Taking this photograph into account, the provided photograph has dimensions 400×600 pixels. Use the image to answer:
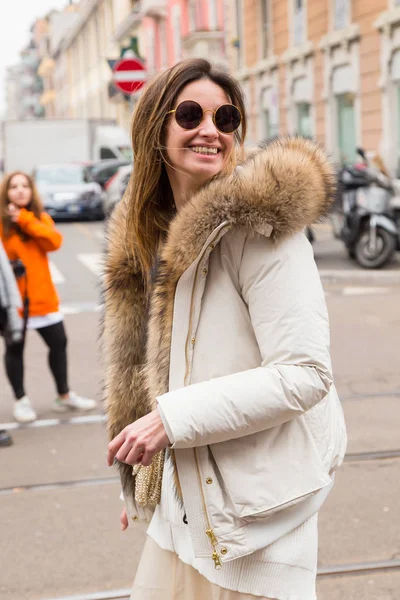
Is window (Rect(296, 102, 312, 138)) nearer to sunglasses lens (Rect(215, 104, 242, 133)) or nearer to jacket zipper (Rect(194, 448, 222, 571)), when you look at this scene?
sunglasses lens (Rect(215, 104, 242, 133))

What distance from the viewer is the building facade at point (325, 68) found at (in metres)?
17.9

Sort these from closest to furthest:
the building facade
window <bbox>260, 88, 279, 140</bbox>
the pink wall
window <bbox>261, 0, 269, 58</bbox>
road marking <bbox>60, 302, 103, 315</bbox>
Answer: road marking <bbox>60, 302, 103, 315</bbox> < the building facade < window <bbox>260, 88, 279, 140</bbox> < window <bbox>261, 0, 269, 58</bbox> < the pink wall

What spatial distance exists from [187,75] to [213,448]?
0.81 metres

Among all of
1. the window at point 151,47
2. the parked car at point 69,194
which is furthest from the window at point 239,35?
the window at point 151,47

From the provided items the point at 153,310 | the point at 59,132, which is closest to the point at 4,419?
the point at 153,310

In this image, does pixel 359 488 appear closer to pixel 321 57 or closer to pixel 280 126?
pixel 321 57

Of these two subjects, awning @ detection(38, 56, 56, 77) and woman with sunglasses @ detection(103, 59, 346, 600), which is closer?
woman with sunglasses @ detection(103, 59, 346, 600)

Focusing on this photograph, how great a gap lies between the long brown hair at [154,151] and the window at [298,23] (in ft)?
70.3

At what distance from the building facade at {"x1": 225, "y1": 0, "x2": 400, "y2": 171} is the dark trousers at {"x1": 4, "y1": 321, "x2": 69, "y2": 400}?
9.40m

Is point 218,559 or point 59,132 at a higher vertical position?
point 59,132

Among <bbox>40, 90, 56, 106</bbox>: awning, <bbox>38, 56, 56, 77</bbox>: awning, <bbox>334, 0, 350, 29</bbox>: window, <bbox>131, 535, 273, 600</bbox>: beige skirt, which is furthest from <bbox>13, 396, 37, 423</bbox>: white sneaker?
<bbox>38, 56, 56, 77</bbox>: awning

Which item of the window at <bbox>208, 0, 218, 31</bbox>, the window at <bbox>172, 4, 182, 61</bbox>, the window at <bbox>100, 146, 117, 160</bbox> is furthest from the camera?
the window at <bbox>172, 4, 182, 61</bbox>

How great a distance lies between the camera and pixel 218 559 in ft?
5.78

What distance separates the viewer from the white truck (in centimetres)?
2941
